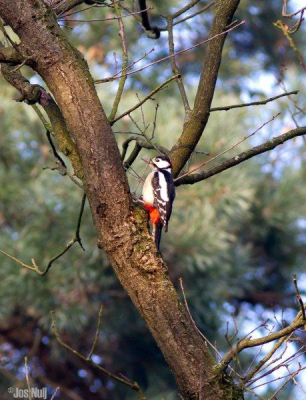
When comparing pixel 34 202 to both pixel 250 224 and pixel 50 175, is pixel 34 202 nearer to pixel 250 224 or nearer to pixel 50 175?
pixel 50 175

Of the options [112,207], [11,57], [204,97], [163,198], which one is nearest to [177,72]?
[204,97]

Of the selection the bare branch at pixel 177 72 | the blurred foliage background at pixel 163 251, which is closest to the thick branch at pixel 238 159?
the bare branch at pixel 177 72

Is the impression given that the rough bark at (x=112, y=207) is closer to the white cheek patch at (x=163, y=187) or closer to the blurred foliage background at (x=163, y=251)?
the white cheek patch at (x=163, y=187)

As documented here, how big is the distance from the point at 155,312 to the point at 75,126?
1.99ft

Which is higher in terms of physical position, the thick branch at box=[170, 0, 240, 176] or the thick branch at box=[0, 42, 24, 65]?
the thick branch at box=[170, 0, 240, 176]

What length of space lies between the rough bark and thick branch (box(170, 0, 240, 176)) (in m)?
0.31

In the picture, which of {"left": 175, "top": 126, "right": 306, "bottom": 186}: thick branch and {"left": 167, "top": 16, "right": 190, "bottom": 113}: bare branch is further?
{"left": 167, "top": 16, "right": 190, "bottom": 113}: bare branch

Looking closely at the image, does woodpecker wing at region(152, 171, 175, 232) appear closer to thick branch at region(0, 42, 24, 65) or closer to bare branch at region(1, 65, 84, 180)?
bare branch at region(1, 65, 84, 180)

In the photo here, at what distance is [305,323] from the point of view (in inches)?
79.1

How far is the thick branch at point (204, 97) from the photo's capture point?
244 cm

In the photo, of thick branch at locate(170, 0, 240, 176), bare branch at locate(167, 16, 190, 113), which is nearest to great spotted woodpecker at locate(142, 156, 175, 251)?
bare branch at locate(167, 16, 190, 113)

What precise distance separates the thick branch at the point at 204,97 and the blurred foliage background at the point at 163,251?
303 centimetres

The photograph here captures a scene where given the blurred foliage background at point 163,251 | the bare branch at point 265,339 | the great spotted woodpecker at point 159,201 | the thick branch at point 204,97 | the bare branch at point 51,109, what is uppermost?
the blurred foliage background at point 163,251

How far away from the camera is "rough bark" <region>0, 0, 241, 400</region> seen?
81.8 inches
